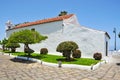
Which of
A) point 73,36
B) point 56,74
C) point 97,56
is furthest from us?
point 73,36

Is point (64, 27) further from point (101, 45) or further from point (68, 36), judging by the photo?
point (101, 45)

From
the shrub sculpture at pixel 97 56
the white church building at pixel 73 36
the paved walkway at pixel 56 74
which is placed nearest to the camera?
the paved walkway at pixel 56 74

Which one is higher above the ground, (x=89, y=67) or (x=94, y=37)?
(x=94, y=37)

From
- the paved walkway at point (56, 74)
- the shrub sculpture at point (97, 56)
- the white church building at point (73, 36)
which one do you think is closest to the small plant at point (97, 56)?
the shrub sculpture at point (97, 56)

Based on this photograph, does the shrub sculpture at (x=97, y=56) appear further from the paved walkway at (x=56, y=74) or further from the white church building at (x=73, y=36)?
the paved walkway at (x=56, y=74)

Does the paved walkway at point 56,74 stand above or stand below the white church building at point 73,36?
below

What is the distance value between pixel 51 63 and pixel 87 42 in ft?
22.8

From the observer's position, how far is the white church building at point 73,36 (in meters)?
21.1

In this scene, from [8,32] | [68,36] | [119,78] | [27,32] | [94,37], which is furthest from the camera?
[8,32]

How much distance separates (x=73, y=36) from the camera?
23.0 metres

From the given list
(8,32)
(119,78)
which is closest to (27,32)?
(119,78)

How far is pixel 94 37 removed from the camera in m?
21.2

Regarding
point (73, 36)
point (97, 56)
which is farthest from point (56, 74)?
point (73, 36)

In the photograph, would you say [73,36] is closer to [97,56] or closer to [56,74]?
[97,56]
